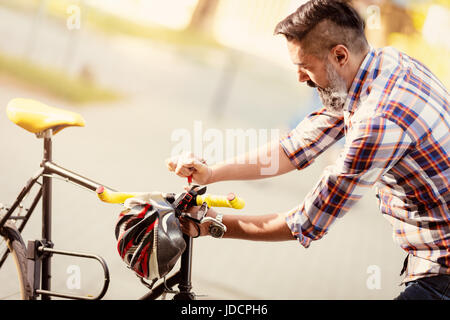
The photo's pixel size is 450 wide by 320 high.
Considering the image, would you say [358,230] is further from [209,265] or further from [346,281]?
[209,265]

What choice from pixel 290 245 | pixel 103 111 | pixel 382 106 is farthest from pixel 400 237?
pixel 103 111

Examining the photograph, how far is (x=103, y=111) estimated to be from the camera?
7.68 metres

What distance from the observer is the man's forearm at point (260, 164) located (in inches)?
85.7

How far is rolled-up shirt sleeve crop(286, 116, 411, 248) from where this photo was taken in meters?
1.56

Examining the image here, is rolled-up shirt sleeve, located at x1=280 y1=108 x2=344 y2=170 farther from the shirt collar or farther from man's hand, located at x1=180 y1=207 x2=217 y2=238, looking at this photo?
man's hand, located at x1=180 y1=207 x2=217 y2=238

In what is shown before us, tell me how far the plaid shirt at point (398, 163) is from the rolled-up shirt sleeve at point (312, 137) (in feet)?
0.87

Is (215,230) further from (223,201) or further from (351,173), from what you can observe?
(351,173)

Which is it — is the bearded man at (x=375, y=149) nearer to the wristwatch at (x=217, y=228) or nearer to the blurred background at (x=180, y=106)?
the wristwatch at (x=217, y=228)

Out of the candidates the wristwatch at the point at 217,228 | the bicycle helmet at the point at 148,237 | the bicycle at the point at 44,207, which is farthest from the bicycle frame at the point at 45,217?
the wristwatch at the point at 217,228

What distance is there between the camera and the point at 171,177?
598 centimetres

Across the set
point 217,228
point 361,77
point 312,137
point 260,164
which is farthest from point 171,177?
point 361,77

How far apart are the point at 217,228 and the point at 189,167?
0.31 meters

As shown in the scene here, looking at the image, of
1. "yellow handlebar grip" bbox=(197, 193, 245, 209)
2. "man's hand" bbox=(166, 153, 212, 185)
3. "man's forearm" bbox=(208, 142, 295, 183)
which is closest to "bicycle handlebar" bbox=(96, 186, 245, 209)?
"yellow handlebar grip" bbox=(197, 193, 245, 209)

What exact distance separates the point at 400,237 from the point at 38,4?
8.19m
